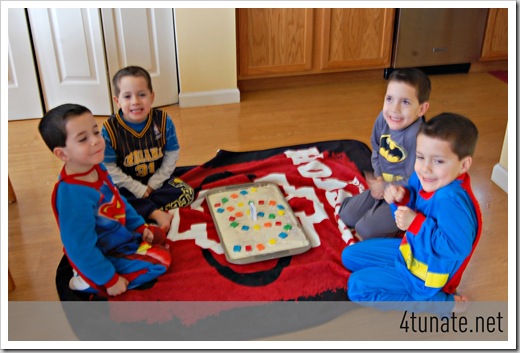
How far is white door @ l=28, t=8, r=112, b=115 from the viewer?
277cm

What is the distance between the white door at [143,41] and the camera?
2.81 m

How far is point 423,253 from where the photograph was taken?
1.56 m

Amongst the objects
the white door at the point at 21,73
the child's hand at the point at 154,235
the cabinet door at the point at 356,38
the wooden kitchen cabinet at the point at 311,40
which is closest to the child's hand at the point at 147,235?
the child's hand at the point at 154,235

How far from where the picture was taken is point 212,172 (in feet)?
7.93

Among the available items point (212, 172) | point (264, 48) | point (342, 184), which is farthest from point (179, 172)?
point (264, 48)

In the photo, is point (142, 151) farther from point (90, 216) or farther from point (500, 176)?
point (500, 176)

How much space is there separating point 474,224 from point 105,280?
44.3 inches

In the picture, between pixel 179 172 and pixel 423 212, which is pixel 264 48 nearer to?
pixel 179 172

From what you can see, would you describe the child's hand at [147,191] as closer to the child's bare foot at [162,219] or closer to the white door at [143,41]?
the child's bare foot at [162,219]

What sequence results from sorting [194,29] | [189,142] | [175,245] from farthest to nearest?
[194,29] < [189,142] < [175,245]

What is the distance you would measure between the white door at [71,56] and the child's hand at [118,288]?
60.3 inches

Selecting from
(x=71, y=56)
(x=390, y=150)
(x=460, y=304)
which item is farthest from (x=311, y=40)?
(x=460, y=304)

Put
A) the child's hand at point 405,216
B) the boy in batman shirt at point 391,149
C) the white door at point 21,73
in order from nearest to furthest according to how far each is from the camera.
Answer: the child's hand at point 405,216
the boy in batman shirt at point 391,149
the white door at point 21,73

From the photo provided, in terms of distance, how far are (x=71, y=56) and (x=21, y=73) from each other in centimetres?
29
